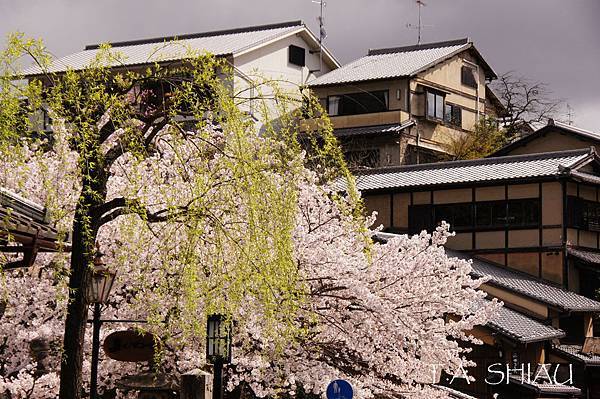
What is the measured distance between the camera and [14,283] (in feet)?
56.6

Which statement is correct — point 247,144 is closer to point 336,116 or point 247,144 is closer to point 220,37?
point 336,116

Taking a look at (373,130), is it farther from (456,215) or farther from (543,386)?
(543,386)

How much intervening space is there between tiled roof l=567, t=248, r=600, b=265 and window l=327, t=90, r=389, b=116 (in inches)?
527

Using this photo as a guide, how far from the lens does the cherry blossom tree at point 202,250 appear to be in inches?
411

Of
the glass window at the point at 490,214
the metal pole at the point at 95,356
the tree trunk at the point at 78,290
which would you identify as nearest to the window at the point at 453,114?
the glass window at the point at 490,214

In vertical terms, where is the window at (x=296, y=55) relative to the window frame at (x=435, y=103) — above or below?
above

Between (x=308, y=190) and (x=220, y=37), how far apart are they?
31932 mm

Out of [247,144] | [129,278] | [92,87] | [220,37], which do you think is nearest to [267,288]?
[247,144]

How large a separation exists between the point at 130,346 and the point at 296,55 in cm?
3794

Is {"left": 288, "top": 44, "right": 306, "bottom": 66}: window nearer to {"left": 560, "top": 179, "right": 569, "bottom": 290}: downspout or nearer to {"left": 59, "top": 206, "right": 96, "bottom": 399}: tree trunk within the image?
{"left": 560, "top": 179, "right": 569, "bottom": 290}: downspout

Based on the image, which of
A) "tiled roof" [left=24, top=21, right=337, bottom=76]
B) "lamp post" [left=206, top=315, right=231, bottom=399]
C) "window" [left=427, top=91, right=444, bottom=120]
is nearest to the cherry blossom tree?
"lamp post" [left=206, top=315, right=231, bottom=399]

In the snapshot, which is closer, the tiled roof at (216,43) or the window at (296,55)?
the tiled roof at (216,43)

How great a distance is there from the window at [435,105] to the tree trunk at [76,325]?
120 feet

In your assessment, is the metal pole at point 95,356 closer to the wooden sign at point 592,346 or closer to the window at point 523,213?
the wooden sign at point 592,346
